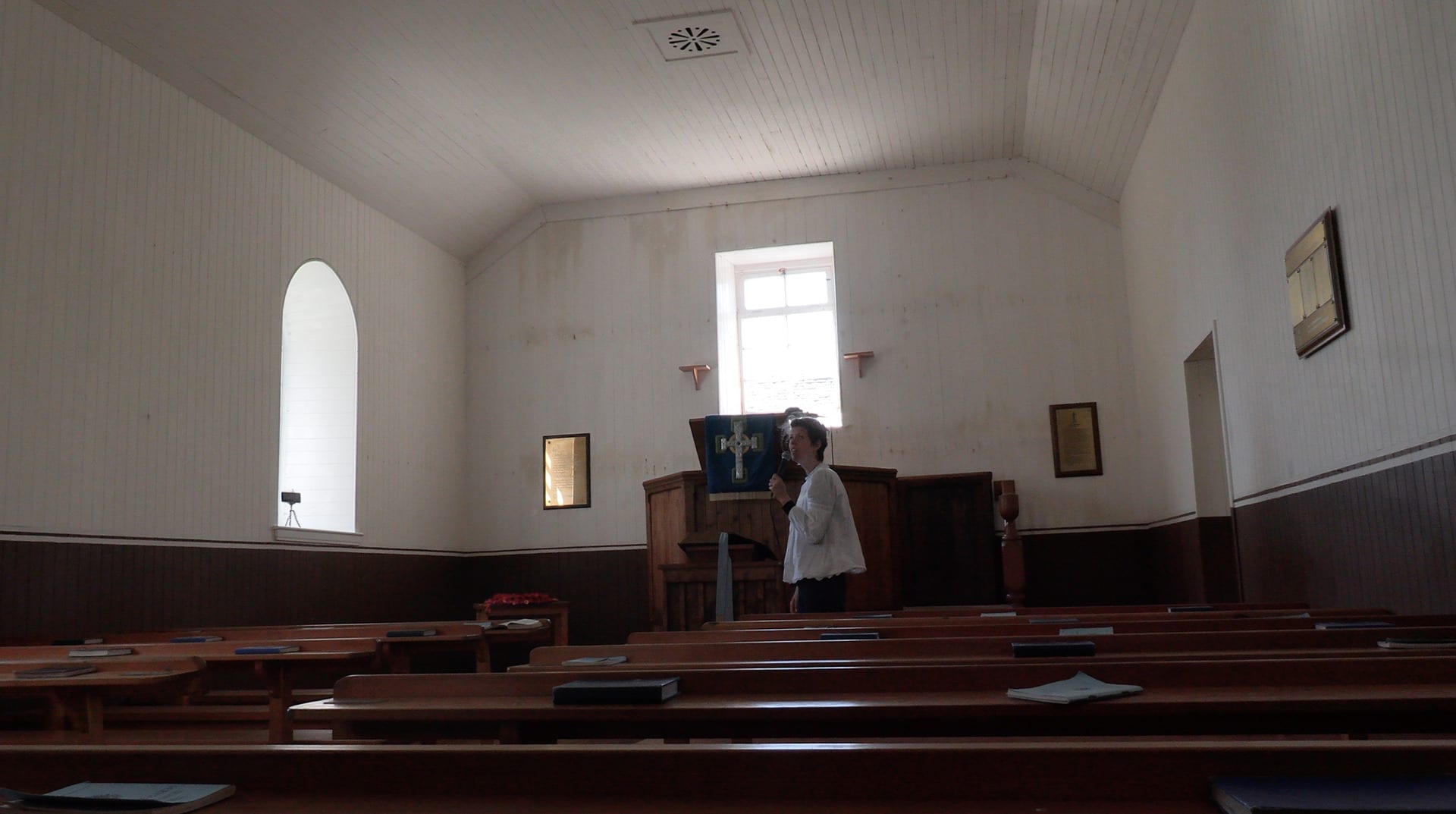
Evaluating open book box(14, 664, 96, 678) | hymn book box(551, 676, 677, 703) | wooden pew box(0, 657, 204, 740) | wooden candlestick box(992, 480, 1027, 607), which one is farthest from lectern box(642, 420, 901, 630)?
hymn book box(551, 676, 677, 703)

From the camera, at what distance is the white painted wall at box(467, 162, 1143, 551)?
9555 millimetres

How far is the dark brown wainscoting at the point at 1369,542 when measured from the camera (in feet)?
11.9

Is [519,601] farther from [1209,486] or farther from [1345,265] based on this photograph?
[1345,265]

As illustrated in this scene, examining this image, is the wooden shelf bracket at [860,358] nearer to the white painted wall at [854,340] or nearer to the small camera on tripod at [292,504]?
the white painted wall at [854,340]

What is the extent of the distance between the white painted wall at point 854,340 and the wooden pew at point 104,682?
655 centimetres

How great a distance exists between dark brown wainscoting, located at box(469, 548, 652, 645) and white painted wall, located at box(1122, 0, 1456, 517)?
4.92 meters

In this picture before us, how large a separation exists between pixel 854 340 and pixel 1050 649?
780 cm

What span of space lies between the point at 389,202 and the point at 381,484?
8.26ft

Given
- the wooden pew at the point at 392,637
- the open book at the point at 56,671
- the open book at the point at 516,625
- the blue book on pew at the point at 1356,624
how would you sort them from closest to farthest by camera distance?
the blue book on pew at the point at 1356,624 → the open book at the point at 56,671 → the wooden pew at the point at 392,637 → the open book at the point at 516,625

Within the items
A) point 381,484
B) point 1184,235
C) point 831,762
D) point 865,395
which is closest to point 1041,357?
point 865,395

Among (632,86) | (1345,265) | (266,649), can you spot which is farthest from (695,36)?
(266,649)

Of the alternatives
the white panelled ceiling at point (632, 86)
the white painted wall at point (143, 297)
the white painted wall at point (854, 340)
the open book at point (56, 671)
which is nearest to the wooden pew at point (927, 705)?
the open book at point (56, 671)

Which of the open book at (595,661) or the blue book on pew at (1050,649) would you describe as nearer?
the blue book on pew at (1050,649)

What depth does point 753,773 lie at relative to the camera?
1.24 metres
